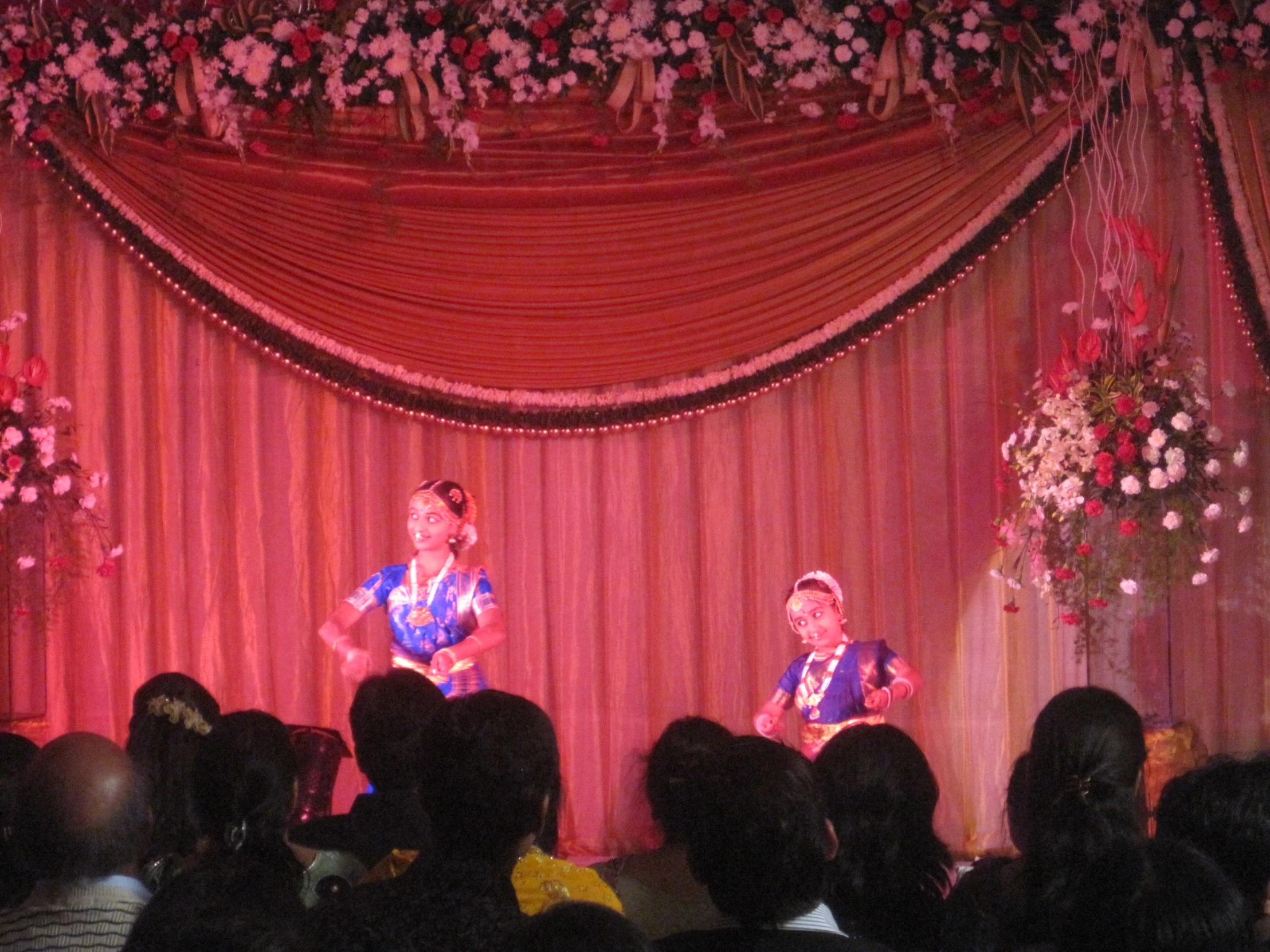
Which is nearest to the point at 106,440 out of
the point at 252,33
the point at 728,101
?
the point at 252,33

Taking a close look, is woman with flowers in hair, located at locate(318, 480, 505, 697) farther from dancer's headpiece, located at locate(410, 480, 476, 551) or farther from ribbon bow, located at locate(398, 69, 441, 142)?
ribbon bow, located at locate(398, 69, 441, 142)

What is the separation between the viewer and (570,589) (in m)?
6.09

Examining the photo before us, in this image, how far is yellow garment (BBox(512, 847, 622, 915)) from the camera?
7.88ft

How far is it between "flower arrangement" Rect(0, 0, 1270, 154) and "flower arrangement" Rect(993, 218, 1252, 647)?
2.31 feet

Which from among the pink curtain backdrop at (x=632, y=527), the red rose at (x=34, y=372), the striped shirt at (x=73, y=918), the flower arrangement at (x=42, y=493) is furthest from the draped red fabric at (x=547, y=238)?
the striped shirt at (x=73, y=918)

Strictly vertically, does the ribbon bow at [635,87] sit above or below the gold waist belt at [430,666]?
above

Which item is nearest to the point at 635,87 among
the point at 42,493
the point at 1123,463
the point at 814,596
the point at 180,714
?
the point at 814,596

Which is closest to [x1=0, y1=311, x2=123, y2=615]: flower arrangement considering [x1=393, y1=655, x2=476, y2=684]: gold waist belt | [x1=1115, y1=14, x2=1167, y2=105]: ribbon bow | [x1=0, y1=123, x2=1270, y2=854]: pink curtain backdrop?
[x1=0, y1=123, x2=1270, y2=854]: pink curtain backdrop

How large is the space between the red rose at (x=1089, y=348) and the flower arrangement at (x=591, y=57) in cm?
88

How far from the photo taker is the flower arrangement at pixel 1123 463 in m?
5.16

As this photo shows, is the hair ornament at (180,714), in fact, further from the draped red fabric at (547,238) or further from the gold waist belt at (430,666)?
the draped red fabric at (547,238)

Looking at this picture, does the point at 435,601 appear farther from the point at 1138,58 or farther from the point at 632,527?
the point at 1138,58

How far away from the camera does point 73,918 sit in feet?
7.04

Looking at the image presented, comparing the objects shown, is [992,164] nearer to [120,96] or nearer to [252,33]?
[252,33]
